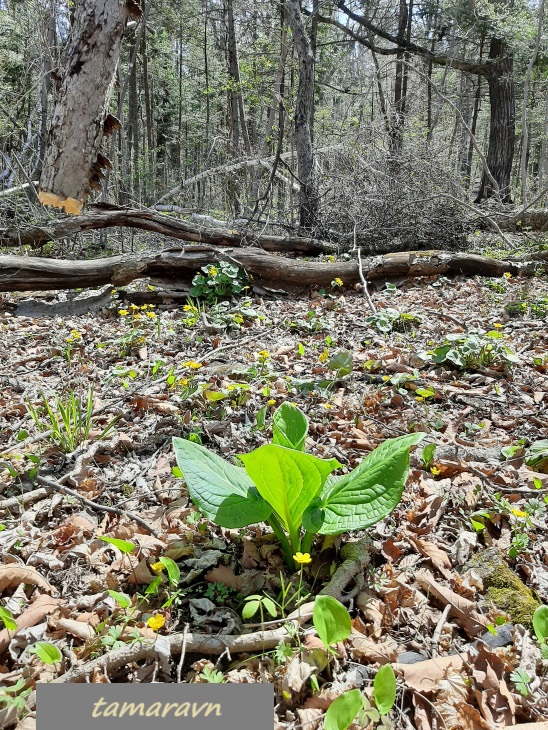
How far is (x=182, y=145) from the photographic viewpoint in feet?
65.5

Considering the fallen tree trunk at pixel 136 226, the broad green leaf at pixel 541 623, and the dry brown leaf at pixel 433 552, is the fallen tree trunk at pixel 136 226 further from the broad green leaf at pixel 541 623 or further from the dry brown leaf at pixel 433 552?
the broad green leaf at pixel 541 623

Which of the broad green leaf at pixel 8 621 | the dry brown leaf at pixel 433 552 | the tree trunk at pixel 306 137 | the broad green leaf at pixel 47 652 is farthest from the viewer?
the tree trunk at pixel 306 137

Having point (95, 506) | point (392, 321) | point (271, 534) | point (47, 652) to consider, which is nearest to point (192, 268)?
point (392, 321)

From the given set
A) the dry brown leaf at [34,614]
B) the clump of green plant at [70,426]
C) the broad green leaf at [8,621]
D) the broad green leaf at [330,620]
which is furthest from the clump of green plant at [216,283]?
the broad green leaf at [330,620]

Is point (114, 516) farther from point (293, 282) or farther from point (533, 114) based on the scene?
point (533, 114)

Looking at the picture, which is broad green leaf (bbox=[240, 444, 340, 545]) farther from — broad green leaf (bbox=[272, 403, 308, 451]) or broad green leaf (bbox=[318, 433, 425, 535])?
broad green leaf (bbox=[272, 403, 308, 451])

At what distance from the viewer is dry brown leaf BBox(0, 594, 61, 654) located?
1.40m

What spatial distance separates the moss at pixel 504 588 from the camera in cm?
155

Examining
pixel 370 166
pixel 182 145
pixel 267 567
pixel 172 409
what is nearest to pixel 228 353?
pixel 172 409

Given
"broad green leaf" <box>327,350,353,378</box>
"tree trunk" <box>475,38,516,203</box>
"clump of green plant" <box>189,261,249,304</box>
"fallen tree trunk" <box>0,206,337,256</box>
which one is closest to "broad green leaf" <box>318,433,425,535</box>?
"broad green leaf" <box>327,350,353,378</box>

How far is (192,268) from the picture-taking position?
545 cm

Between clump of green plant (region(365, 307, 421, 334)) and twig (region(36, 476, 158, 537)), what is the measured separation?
111 inches

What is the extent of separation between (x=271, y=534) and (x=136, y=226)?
5.13m

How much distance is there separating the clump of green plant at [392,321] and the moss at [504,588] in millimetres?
2615
